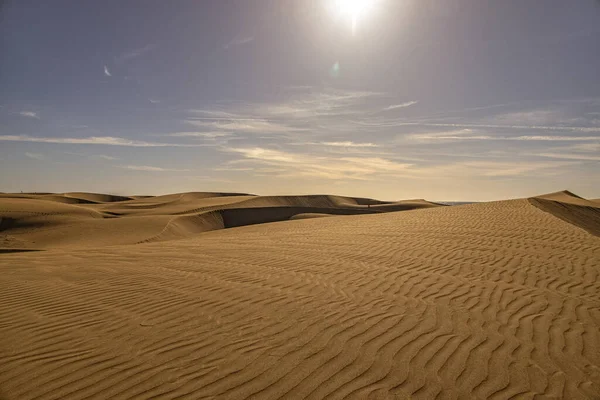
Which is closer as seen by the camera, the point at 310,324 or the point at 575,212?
the point at 310,324

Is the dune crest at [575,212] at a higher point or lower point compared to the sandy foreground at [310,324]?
higher

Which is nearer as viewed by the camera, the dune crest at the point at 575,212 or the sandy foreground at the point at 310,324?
the sandy foreground at the point at 310,324

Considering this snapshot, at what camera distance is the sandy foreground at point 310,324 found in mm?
3402

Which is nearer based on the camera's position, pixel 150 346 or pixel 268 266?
pixel 150 346

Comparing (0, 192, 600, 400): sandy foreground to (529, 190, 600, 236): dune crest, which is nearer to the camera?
(0, 192, 600, 400): sandy foreground

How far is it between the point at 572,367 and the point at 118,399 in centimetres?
450

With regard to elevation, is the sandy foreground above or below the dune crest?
below

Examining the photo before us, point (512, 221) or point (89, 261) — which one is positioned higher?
point (512, 221)

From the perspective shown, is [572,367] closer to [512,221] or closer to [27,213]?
[512,221]

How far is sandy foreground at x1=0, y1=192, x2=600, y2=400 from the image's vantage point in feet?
11.2

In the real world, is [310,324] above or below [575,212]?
below

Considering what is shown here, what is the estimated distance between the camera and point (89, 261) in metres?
9.66

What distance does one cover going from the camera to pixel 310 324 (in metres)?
4.68

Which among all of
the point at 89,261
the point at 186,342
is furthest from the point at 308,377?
the point at 89,261
